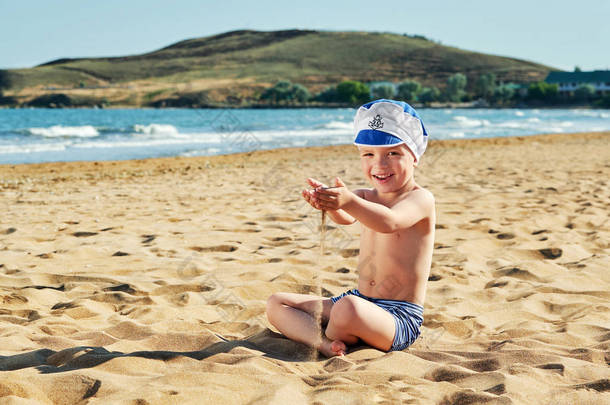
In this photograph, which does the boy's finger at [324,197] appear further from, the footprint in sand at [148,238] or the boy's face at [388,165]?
the footprint in sand at [148,238]

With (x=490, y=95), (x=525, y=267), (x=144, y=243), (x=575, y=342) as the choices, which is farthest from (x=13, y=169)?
(x=490, y=95)

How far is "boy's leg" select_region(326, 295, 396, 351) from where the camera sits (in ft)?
7.50

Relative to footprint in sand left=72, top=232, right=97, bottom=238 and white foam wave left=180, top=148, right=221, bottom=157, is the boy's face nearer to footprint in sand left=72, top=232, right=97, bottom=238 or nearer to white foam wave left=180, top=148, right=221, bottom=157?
footprint in sand left=72, top=232, right=97, bottom=238

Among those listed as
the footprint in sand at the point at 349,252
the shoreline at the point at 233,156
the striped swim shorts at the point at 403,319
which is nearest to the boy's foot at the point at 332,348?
the striped swim shorts at the point at 403,319

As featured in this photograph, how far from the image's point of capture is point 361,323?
230 centimetres

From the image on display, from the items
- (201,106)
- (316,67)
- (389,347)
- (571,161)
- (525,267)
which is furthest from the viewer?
(316,67)

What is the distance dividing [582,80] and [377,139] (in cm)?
11095

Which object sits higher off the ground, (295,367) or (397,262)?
(397,262)

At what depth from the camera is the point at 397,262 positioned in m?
2.46

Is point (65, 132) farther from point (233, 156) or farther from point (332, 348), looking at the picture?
point (332, 348)

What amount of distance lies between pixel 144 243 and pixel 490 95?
93.1 meters

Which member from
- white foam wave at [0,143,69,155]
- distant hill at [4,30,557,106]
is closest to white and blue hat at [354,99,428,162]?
white foam wave at [0,143,69,155]

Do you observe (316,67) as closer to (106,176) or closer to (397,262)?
(106,176)

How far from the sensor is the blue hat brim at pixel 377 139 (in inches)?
90.3
